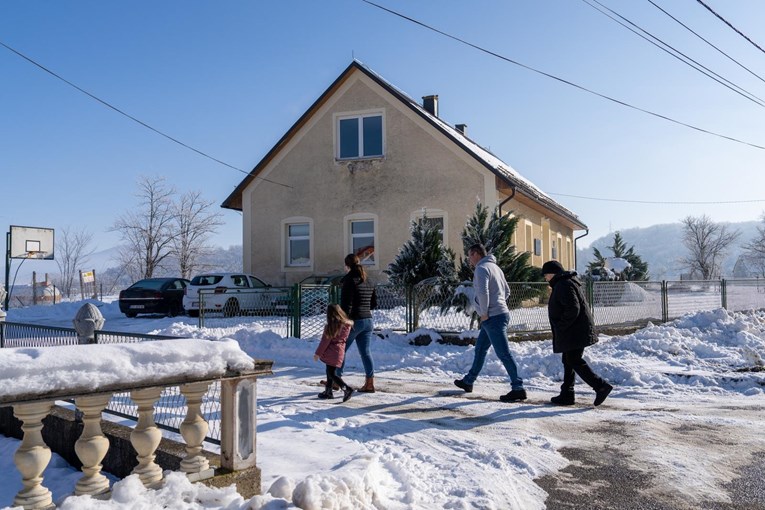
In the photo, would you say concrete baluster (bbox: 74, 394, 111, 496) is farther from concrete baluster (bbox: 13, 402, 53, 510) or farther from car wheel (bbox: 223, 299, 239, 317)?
car wheel (bbox: 223, 299, 239, 317)

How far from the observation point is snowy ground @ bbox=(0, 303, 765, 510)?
370 centimetres

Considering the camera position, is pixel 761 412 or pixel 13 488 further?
pixel 761 412

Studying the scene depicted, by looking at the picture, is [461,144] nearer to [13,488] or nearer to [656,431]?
[656,431]

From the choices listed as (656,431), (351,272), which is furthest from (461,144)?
(656,431)

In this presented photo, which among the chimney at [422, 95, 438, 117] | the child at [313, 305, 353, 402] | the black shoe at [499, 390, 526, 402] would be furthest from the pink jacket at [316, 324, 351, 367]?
the chimney at [422, 95, 438, 117]

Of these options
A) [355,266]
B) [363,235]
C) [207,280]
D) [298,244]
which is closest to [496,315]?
[355,266]

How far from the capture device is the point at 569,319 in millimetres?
6703

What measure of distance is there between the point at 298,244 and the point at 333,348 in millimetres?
15138

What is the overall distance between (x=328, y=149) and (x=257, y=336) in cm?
1089

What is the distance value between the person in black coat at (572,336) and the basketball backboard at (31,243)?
79.0 feet

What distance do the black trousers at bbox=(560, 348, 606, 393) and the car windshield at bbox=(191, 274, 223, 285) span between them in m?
13.2

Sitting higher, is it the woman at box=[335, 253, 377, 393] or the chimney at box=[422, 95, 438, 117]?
the chimney at box=[422, 95, 438, 117]

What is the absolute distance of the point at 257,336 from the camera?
11648 millimetres

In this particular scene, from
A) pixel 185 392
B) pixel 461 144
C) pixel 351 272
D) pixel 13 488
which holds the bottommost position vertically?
pixel 13 488
